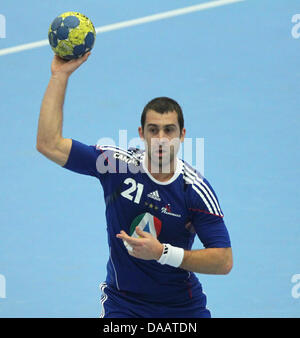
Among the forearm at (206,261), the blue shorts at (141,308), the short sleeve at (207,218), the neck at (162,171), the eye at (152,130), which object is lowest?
the blue shorts at (141,308)

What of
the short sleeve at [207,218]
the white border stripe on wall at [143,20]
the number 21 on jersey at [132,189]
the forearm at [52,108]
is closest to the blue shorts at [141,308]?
the short sleeve at [207,218]

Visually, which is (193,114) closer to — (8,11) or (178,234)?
(8,11)

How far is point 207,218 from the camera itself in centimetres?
609

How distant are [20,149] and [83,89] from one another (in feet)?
5.21

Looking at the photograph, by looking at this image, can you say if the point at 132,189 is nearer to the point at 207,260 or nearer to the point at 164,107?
the point at 164,107

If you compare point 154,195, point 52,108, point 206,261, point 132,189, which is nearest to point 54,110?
point 52,108

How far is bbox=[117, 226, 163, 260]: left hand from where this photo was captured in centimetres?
546

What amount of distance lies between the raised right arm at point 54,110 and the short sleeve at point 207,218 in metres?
1.05

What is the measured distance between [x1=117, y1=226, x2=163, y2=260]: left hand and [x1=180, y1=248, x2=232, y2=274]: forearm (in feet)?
1.17

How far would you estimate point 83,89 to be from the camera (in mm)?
12023

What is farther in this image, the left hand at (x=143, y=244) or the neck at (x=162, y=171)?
the neck at (x=162, y=171)

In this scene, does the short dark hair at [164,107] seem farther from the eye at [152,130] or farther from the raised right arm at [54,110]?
the raised right arm at [54,110]

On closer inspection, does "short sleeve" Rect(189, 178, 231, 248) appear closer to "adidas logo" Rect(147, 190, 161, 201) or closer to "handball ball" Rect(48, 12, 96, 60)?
"adidas logo" Rect(147, 190, 161, 201)

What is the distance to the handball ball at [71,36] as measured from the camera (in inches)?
236
